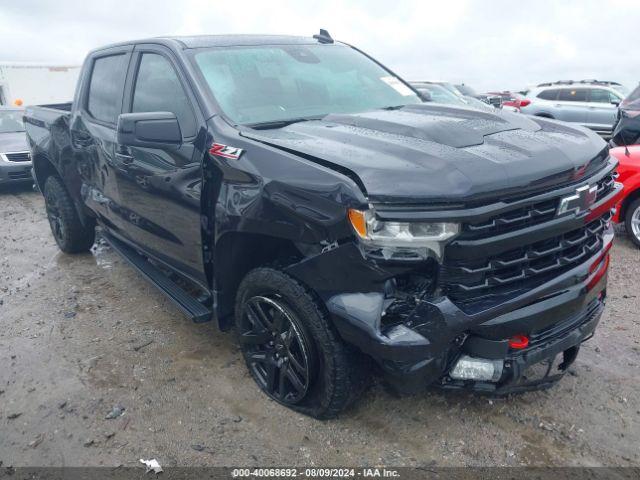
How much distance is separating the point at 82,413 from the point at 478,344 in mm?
2153

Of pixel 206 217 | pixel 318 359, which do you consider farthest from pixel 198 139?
pixel 318 359

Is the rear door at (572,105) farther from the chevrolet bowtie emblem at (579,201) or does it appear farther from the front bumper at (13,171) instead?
the chevrolet bowtie emblem at (579,201)

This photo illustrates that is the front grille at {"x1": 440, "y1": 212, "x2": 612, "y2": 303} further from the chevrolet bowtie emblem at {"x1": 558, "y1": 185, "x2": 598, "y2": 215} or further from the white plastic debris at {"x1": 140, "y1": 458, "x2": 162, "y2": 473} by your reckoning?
the white plastic debris at {"x1": 140, "y1": 458, "x2": 162, "y2": 473}

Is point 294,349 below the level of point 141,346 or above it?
above

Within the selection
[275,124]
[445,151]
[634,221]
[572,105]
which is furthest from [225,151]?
[572,105]

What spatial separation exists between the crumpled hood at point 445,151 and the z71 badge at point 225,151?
0.36ft

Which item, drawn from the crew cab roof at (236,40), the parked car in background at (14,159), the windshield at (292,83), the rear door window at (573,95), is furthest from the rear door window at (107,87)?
the rear door window at (573,95)

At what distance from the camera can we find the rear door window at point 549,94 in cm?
1527

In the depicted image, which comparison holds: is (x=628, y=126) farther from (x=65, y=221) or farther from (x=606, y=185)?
(x=65, y=221)

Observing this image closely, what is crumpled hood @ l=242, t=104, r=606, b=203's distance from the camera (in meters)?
2.14

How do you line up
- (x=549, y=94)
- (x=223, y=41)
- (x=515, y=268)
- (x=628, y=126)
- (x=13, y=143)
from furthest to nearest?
1. (x=549, y=94)
2. (x=13, y=143)
3. (x=628, y=126)
4. (x=223, y=41)
5. (x=515, y=268)

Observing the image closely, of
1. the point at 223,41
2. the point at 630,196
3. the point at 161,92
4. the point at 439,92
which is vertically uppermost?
the point at 223,41

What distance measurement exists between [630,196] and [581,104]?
34.7ft

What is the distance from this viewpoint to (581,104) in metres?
14.6
